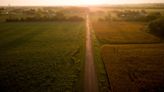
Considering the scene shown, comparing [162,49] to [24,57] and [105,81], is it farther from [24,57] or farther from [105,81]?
[24,57]

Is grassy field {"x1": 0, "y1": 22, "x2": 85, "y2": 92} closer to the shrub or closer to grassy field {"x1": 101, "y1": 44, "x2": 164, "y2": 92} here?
grassy field {"x1": 101, "y1": 44, "x2": 164, "y2": 92}

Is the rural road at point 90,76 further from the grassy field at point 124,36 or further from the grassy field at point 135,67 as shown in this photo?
the grassy field at point 124,36

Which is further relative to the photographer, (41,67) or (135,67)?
(41,67)

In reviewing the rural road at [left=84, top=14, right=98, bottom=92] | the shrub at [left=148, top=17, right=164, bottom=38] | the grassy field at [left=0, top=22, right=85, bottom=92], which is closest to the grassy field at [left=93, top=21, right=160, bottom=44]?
the shrub at [left=148, top=17, right=164, bottom=38]

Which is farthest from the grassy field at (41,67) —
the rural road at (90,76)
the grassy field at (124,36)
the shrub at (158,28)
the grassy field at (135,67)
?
the shrub at (158,28)

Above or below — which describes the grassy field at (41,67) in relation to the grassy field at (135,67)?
below

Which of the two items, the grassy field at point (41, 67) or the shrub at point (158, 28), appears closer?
the grassy field at point (41, 67)

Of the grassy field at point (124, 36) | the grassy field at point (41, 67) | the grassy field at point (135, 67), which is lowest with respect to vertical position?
the grassy field at point (124, 36)

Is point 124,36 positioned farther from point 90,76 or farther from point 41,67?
point 90,76

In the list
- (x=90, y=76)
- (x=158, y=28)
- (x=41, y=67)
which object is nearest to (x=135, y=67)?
(x=90, y=76)
